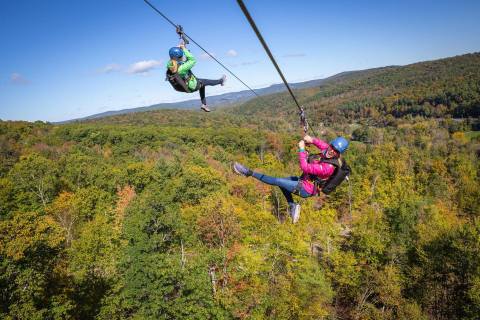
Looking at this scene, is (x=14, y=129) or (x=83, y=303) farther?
(x=14, y=129)

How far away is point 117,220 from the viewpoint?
3656 centimetres

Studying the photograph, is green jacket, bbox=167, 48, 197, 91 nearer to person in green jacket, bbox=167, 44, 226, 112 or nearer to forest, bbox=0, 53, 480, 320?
person in green jacket, bbox=167, 44, 226, 112

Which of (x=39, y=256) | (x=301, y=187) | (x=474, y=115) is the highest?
(x=301, y=187)

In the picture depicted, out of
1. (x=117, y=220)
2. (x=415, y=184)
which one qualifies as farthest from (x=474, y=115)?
(x=117, y=220)

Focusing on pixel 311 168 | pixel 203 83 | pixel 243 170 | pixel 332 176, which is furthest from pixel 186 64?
pixel 332 176

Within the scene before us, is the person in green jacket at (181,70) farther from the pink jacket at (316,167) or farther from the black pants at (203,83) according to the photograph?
the pink jacket at (316,167)

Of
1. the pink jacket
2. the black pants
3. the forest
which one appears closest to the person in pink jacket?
the pink jacket

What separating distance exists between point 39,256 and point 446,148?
3348 inches

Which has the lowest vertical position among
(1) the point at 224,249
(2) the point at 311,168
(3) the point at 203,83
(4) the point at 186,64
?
(1) the point at 224,249

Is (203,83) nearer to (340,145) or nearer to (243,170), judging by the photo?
(243,170)

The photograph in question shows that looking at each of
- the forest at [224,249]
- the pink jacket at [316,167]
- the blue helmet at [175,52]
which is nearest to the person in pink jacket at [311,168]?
the pink jacket at [316,167]

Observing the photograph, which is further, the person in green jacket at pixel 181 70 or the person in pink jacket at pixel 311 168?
the person in pink jacket at pixel 311 168

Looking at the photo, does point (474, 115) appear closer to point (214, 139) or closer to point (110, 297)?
point (214, 139)

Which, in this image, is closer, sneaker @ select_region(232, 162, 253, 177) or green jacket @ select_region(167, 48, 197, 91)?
green jacket @ select_region(167, 48, 197, 91)
